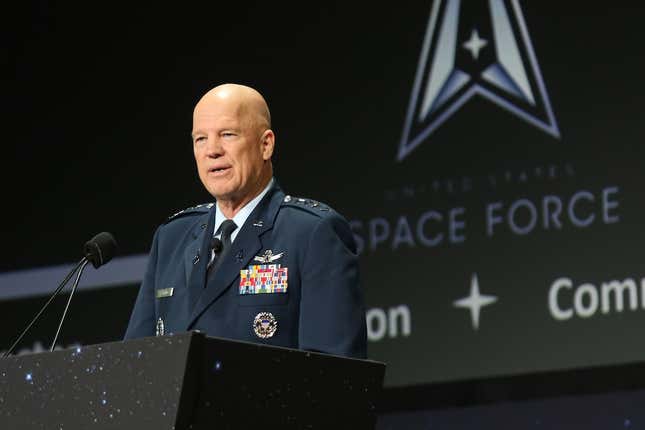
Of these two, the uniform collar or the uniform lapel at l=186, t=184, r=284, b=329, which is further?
the uniform collar

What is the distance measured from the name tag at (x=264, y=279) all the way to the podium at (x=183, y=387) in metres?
0.42

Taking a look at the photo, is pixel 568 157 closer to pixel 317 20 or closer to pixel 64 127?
pixel 317 20

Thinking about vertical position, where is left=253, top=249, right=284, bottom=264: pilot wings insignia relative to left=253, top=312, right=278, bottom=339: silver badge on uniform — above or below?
above

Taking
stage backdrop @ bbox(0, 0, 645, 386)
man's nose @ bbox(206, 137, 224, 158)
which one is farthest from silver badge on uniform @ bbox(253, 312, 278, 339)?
stage backdrop @ bbox(0, 0, 645, 386)

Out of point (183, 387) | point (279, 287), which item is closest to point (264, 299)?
point (279, 287)

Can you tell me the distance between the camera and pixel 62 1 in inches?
226

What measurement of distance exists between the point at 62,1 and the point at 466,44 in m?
2.08

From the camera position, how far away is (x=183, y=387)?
1692mm

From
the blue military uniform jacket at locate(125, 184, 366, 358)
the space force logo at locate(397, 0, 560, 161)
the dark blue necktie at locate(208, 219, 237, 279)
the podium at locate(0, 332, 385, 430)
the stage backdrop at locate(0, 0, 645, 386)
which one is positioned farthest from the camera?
the space force logo at locate(397, 0, 560, 161)

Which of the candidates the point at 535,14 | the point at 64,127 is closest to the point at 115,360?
the point at 535,14

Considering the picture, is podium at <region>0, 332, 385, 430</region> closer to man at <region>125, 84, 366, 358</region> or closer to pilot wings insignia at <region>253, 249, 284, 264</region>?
man at <region>125, 84, 366, 358</region>

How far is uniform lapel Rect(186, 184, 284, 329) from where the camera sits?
232 cm

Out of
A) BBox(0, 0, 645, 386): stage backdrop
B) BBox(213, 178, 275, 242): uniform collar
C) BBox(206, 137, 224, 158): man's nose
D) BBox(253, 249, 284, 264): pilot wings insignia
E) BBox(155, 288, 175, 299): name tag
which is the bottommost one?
BBox(155, 288, 175, 299): name tag

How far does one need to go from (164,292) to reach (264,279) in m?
0.23
